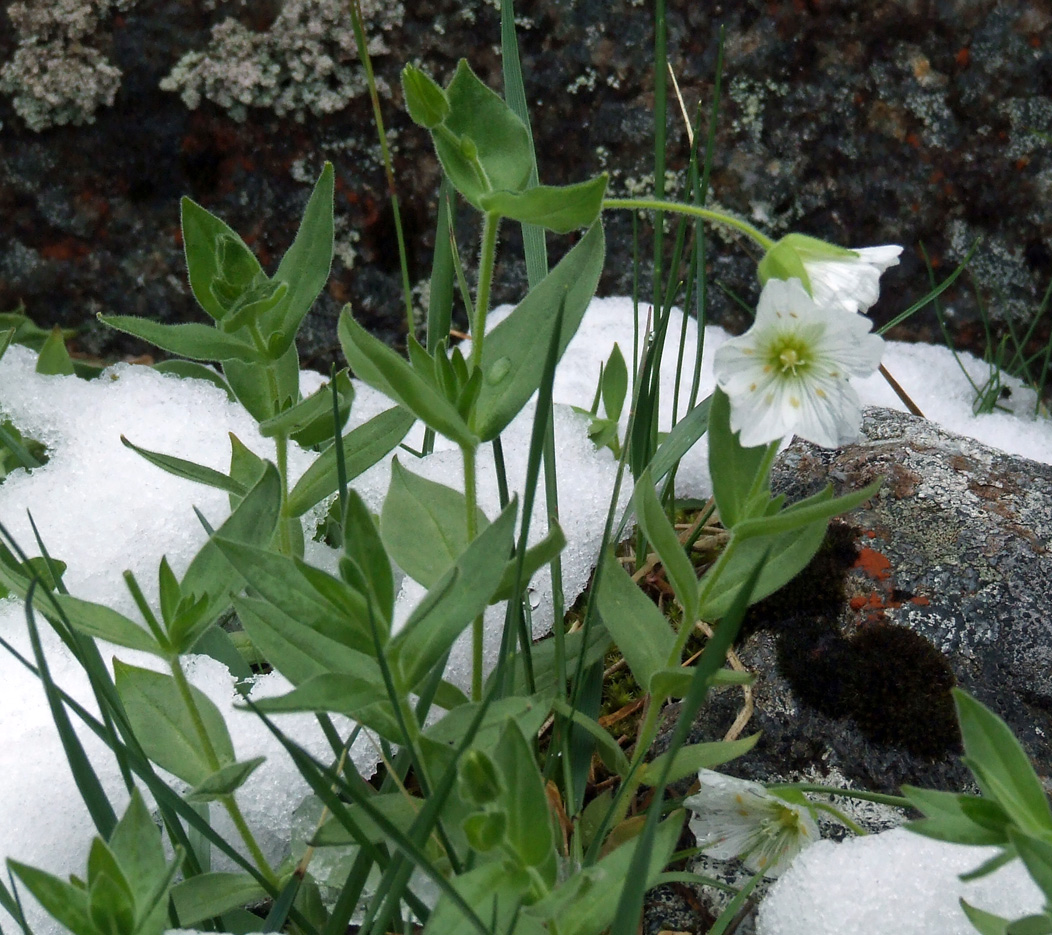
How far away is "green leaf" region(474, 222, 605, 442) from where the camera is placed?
0.85 meters

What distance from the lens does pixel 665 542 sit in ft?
2.66

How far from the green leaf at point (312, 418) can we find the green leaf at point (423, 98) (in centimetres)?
28

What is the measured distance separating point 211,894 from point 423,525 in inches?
13.9

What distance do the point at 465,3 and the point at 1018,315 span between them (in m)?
1.16

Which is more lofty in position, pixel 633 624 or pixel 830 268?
pixel 830 268

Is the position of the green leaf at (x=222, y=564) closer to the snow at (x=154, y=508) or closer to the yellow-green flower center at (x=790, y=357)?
the snow at (x=154, y=508)

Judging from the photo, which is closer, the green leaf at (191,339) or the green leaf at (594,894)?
the green leaf at (594,894)

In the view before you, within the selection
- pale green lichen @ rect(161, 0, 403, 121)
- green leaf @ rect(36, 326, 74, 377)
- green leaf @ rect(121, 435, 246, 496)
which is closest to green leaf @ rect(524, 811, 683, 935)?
green leaf @ rect(121, 435, 246, 496)

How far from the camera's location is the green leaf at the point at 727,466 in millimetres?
812

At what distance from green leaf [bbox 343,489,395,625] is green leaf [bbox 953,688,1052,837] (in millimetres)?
395

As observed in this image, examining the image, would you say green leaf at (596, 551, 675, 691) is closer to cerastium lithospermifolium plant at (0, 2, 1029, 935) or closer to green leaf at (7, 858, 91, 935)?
cerastium lithospermifolium plant at (0, 2, 1029, 935)

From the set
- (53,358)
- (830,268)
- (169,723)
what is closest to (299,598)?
(169,723)

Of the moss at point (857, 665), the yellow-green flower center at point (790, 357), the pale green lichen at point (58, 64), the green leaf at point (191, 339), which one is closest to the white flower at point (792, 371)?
the yellow-green flower center at point (790, 357)

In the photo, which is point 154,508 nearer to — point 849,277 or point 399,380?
point 399,380
